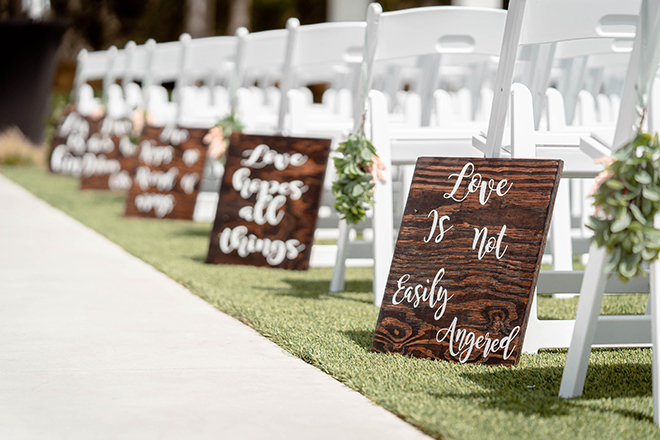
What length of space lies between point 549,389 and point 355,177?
1.24 metres

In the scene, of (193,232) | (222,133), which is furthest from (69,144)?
(222,133)

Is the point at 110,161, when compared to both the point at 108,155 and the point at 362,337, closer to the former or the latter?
the point at 108,155

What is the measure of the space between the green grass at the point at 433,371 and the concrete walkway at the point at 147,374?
0.25 ft

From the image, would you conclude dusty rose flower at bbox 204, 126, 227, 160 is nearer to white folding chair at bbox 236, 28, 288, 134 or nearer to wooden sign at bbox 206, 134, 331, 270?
white folding chair at bbox 236, 28, 288, 134

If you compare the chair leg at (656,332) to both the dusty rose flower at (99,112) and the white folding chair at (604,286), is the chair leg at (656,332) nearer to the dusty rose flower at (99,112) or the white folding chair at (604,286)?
the white folding chair at (604,286)

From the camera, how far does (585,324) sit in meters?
2.13

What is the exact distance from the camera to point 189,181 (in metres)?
5.96

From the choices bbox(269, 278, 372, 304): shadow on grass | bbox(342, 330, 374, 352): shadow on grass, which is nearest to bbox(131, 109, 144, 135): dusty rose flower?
bbox(269, 278, 372, 304): shadow on grass

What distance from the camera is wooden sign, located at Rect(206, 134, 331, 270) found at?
13.8 ft

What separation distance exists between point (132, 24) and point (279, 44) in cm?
2170

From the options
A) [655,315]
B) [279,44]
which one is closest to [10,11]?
[279,44]

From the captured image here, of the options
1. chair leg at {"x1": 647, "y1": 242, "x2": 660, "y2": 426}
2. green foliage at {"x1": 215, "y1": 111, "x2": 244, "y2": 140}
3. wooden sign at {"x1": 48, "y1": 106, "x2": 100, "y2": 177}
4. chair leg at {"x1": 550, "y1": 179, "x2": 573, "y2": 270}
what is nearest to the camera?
chair leg at {"x1": 647, "y1": 242, "x2": 660, "y2": 426}

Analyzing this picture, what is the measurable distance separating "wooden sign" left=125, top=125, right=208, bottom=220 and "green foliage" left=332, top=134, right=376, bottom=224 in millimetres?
2742

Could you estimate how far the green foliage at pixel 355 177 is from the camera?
3.26 meters
